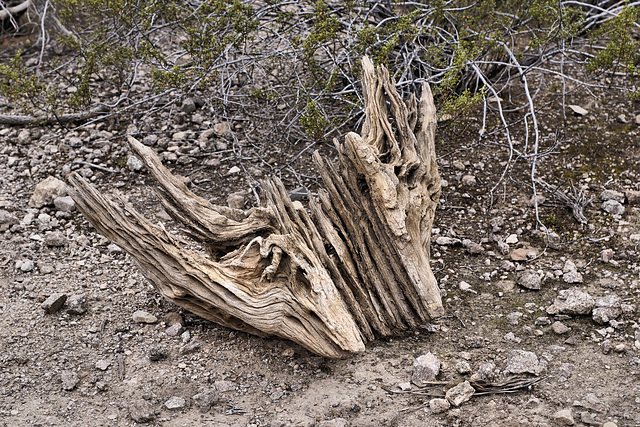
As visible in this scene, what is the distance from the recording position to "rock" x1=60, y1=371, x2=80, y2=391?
149 inches

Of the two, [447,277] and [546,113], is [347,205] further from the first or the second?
[546,113]

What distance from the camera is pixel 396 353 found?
397 centimetres

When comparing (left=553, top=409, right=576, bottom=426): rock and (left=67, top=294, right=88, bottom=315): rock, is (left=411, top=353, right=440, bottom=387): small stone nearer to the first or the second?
(left=553, top=409, right=576, bottom=426): rock

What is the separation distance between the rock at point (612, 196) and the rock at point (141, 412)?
148 inches

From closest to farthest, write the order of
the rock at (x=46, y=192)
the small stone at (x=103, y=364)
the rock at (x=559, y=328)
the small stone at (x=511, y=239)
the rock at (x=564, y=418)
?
the rock at (x=564, y=418)
the small stone at (x=103, y=364)
the rock at (x=559, y=328)
the small stone at (x=511, y=239)
the rock at (x=46, y=192)

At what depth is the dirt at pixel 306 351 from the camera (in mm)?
3580

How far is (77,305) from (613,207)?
3.97 meters

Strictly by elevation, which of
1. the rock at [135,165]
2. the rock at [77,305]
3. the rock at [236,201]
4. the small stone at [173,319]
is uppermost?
the rock at [77,305]

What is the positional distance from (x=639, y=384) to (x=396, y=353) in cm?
130

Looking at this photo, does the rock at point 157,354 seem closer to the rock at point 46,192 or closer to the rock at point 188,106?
the rock at point 46,192

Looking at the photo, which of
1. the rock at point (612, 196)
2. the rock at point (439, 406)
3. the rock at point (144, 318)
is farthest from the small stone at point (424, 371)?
the rock at point (612, 196)

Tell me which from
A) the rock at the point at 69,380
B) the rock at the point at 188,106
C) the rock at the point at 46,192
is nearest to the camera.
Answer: the rock at the point at 69,380

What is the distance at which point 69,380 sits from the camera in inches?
150

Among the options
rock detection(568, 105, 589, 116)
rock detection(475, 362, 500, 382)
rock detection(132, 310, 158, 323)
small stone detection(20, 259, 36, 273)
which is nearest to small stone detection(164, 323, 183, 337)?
rock detection(132, 310, 158, 323)
